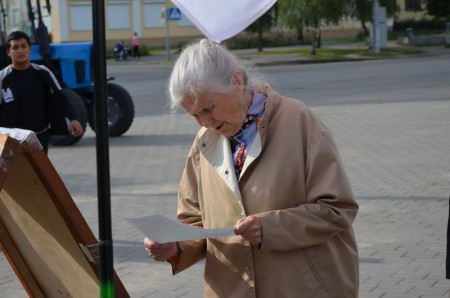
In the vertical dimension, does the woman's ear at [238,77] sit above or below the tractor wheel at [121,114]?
above

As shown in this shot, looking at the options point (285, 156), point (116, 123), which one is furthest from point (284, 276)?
point (116, 123)

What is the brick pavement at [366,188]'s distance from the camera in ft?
21.3

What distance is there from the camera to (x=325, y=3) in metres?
43.1

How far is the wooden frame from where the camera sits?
2.99m

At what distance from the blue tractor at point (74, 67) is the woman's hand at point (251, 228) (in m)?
12.2

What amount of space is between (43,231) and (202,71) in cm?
86

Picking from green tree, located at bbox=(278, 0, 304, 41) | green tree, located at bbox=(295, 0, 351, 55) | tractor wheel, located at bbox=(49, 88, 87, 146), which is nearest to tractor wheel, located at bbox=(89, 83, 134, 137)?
tractor wheel, located at bbox=(49, 88, 87, 146)

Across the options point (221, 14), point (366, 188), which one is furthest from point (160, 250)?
point (366, 188)

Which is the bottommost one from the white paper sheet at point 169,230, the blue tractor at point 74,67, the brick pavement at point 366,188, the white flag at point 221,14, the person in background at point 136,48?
the person in background at point 136,48

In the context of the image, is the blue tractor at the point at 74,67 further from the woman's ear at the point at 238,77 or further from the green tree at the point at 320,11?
the green tree at the point at 320,11

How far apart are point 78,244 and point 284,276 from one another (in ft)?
2.21

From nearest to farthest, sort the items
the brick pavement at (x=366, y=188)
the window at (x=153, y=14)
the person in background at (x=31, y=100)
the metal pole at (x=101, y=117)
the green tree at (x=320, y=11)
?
the metal pole at (x=101, y=117) → the brick pavement at (x=366, y=188) → the person in background at (x=31, y=100) → the green tree at (x=320, y=11) → the window at (x=153, y=14)

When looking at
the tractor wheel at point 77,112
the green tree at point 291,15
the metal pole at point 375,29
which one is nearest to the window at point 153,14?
the green tree at point 291,15

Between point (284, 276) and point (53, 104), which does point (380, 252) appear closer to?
point (53, 104)
